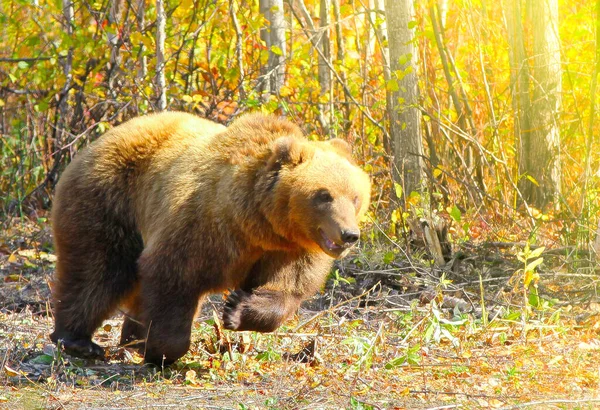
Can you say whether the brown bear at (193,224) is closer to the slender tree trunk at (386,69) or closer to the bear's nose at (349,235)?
the bear's nose at (349,235)

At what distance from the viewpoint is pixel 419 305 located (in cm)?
692

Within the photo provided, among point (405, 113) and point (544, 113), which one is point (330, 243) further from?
point (544, 113)

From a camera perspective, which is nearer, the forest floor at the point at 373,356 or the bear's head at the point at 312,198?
the forest floor at the point at 373,356

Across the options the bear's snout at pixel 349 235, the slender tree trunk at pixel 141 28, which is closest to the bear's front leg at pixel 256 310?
the bear's snout at pixel 349 235

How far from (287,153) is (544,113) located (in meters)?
4.60

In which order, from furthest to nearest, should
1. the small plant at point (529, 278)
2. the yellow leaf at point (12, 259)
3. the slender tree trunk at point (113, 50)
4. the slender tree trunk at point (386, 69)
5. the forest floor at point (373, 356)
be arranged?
the slender tree trunk at point (113, 50), the slender tree trunk at point (386, 69), the yellow leaf at point (12, 259), the small plant at point (529, 278), the forest floor at point (373, 356)

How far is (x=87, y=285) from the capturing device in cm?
562

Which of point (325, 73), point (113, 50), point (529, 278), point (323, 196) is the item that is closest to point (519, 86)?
point (325, 73)

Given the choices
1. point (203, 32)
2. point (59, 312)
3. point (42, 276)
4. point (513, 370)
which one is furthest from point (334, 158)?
point (203, 32)

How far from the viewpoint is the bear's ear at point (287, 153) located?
5.18 meters

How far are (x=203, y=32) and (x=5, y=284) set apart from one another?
521 cm

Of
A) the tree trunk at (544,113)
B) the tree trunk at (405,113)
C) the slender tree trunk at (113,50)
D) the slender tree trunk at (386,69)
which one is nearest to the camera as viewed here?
the tree trunk at (405,113)

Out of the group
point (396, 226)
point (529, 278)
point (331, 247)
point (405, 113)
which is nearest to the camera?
point (331, 247)

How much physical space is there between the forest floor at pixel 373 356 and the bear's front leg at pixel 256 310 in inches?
9.4
